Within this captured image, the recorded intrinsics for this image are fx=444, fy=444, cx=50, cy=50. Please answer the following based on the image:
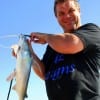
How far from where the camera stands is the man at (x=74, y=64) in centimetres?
678

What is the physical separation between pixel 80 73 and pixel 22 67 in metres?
0.95

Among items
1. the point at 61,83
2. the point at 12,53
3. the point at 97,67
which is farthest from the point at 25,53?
the point at 97,67

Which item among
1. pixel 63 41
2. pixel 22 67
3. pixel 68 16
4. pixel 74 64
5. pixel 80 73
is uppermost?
pixel 68 16

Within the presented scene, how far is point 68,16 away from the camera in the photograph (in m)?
7.40

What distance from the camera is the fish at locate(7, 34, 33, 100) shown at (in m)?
6.49

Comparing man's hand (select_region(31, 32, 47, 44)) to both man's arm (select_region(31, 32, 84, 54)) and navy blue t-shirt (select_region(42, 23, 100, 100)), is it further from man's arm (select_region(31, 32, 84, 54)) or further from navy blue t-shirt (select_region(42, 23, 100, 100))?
navy blue t-shirt (select_region(42, 23, 100, 100))

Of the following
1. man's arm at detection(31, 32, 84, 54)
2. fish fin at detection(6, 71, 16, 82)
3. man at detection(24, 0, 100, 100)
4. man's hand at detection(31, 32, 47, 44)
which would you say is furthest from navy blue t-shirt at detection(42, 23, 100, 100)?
fish fin at detection(6, 71, 16, 82)

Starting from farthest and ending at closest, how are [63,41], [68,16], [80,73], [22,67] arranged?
1. [68,16]
2. [80,73]
3. [63,41]
4. [22,67]

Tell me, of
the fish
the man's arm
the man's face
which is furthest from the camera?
the man's face

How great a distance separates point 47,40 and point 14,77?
785 mm

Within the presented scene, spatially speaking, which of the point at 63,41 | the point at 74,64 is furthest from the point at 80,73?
the point at 63,41

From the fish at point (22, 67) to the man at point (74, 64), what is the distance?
8.3 inches

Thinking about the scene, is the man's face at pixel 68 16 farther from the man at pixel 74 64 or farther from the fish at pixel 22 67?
the fish at pixel 22 67

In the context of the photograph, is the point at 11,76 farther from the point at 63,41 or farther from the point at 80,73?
the point at 80,73
